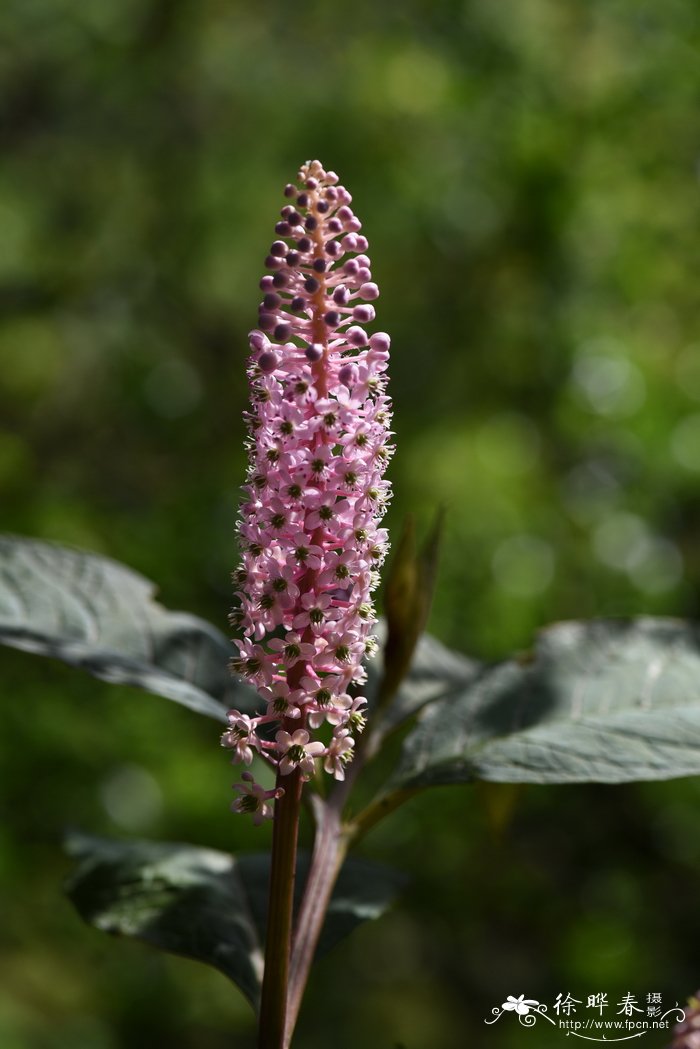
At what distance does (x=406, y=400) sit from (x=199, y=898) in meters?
4.46

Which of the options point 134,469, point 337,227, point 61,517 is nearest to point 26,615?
point 337,227

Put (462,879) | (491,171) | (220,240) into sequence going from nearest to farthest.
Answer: (462,879), (491,171), (220,240)

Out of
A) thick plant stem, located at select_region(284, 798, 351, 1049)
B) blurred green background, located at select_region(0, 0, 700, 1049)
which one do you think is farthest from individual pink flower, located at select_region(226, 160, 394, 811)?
blurred green background, located at select_region(0, 0, 700, 1049)

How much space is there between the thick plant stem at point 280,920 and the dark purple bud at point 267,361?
1.08ft

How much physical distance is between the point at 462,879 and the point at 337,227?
424 cm

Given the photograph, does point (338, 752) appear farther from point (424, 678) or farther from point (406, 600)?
point (424, 678)

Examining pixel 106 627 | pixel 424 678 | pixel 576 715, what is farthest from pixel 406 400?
pixel 576 715

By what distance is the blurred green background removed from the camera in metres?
4.11

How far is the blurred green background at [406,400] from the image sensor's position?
4.11 meters

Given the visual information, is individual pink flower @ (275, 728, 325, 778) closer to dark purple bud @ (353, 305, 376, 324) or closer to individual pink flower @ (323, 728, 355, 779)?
individual pink flower @ (323, 728, 355, 779)

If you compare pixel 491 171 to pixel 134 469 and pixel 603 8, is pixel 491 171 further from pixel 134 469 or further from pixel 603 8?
pixel 134 469

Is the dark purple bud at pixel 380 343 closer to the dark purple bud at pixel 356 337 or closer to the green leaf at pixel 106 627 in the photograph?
the dark purple bud at pixel 356 337

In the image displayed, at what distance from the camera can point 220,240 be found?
537cm

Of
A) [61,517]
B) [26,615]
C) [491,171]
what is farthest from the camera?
[491,171]
